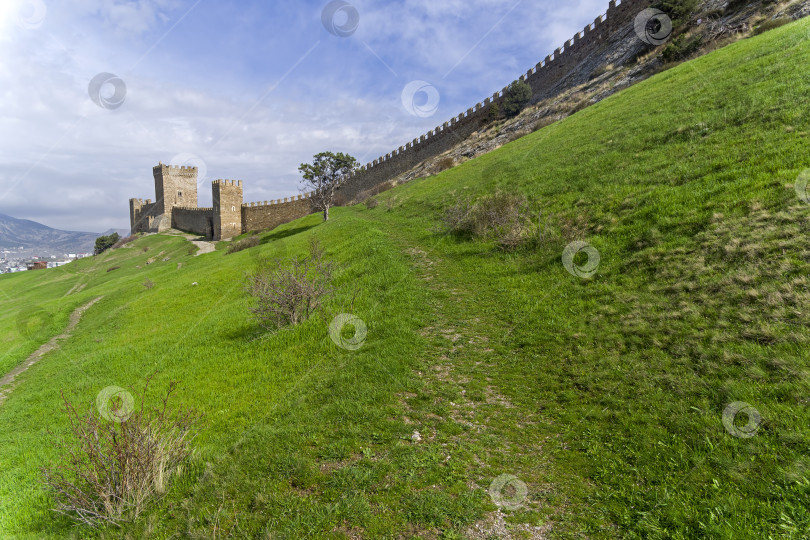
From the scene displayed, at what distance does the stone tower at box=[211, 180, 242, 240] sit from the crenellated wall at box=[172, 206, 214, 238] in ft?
11.3

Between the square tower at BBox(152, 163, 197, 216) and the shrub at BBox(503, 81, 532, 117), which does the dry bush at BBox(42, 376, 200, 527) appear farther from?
the square tower at BBox(152, 163, 197, 216)

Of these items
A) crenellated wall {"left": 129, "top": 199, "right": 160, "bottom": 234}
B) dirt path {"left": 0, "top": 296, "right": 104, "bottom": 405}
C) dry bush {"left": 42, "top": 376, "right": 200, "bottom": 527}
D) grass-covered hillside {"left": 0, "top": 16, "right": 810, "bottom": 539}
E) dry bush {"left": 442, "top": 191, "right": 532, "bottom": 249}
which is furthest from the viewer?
crenellated wall {"left": 129, "top": 199, "right": 160, "bottom": 234}

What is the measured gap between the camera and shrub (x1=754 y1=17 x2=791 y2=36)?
64.1ft

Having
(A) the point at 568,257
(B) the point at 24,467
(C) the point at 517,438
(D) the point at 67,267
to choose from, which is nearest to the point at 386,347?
(C) the point at 517,438

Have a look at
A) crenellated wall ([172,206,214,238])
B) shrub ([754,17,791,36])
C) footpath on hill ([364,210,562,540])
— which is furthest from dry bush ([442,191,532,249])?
crenellated wall ([172,206,214,238])

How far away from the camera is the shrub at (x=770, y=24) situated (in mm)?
19539

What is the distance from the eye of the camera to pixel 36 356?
16.1 metres

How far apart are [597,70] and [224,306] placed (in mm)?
40751

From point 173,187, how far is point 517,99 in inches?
2723

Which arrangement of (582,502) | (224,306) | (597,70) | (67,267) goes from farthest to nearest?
(67,267) → (597,70) → (224,306) → (582,502)

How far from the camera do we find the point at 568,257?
1059 centimetres

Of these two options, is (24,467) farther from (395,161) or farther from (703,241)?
(395,161)

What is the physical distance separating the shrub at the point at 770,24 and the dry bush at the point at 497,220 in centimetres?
1918

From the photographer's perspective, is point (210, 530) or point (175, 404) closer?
point (210, 530)
